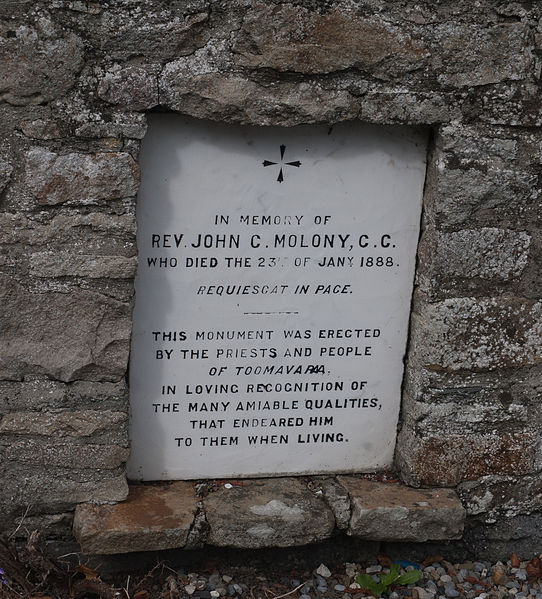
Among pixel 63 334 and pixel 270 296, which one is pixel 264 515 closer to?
pixel 270 296

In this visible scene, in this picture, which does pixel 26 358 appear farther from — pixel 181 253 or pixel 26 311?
pixel 181 253

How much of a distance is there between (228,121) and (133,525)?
142cm

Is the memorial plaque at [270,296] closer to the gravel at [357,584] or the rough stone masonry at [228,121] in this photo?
the rough stone masonry at [228,121]

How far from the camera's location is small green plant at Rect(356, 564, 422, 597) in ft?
9.91

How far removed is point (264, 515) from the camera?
2951 millimetres

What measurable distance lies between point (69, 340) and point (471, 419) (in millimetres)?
1508

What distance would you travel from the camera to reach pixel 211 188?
2838 mm

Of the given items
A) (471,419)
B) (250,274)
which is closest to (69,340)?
(250,274)

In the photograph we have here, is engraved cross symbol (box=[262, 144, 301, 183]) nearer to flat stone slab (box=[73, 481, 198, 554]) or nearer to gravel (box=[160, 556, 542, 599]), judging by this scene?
flat stone slab (box=[73, 481, 198, 554])

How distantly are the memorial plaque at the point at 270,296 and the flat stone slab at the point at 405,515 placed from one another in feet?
0.73

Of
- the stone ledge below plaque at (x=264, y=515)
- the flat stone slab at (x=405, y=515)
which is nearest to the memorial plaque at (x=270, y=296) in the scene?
the stone ledge below plaque at (x=264, y=515)

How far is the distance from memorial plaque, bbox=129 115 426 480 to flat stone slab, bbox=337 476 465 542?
0.22 meters

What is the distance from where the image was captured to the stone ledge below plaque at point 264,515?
2855 mm

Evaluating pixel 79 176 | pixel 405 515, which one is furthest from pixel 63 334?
pixel 405 515
